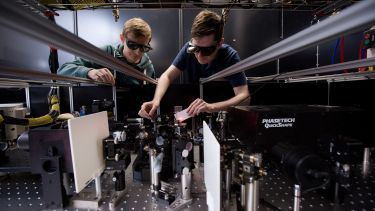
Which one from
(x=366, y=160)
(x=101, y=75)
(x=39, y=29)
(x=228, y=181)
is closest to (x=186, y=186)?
(x=228, y=181)

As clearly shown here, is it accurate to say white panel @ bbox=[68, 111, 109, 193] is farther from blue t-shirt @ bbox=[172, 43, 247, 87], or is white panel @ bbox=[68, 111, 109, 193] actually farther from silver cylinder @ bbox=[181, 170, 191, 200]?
blue t-shirt @ bbox=[172, 43, 247, 87]

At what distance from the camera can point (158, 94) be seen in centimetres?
142

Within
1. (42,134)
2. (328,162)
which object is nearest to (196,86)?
(42,134)

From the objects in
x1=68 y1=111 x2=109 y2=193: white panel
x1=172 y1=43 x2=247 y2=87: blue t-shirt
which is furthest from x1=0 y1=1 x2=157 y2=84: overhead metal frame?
x1=172 y1=43 x2=247 y2=87: blue t-shirt

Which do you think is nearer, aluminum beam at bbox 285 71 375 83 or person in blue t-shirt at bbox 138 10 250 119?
aluminum beam at bbox 285 71 375 83

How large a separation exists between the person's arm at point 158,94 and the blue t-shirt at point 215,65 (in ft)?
0.36

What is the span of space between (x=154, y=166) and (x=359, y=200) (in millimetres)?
775

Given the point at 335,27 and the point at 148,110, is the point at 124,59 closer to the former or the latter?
the point at 148,110

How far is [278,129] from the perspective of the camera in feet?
2.87

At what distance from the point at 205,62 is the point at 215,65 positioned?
0.44ft

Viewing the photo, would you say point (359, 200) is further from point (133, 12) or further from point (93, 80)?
point (133, 12)

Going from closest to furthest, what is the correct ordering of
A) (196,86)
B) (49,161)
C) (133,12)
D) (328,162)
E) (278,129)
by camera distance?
→ 1. (328,162)
2. (49,161)
3. (278,129)
4. (196,86)
5. (133,12)

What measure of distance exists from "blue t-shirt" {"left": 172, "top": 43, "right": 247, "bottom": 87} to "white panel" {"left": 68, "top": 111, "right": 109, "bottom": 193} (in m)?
0.99

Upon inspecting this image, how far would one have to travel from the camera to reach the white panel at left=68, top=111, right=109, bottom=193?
635 mm
